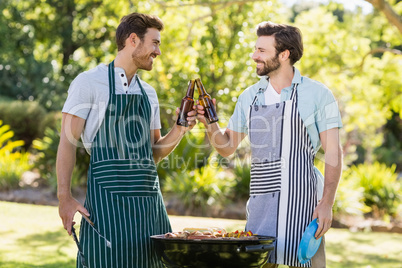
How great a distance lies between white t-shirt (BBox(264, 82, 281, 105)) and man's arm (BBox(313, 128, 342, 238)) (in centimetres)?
34

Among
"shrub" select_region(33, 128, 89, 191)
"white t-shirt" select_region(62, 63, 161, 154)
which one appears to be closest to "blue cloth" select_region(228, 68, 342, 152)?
"white t-shirt" select_region(62, 63, 161, 154)

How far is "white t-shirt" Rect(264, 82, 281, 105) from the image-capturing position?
318 centimetres

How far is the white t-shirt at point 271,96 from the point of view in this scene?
318cm

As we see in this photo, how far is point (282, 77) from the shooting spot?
3.19m

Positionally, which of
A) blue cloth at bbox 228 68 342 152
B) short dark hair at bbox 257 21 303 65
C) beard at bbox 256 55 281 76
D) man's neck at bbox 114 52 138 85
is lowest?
blue cloth at bbox 228 68 342 152

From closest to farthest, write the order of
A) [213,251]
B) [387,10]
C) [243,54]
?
[213,251] → [387,10] → [243,54]

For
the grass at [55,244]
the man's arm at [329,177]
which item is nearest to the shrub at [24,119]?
the grass at [55,244]

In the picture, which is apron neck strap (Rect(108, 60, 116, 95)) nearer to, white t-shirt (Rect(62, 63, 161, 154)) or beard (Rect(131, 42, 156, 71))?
white t-shirt (Rect(62, 63, 161, 154))

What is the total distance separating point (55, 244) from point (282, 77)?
476 cm

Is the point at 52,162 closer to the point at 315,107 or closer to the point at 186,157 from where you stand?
the point at 186,157

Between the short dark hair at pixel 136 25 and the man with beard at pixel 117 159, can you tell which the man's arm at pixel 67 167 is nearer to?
the man with beard at pixel 117 159

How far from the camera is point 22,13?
21.1 metres

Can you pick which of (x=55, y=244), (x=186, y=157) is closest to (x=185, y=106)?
(x=55, y=244)

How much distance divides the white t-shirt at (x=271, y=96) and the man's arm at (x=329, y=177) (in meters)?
0.34
